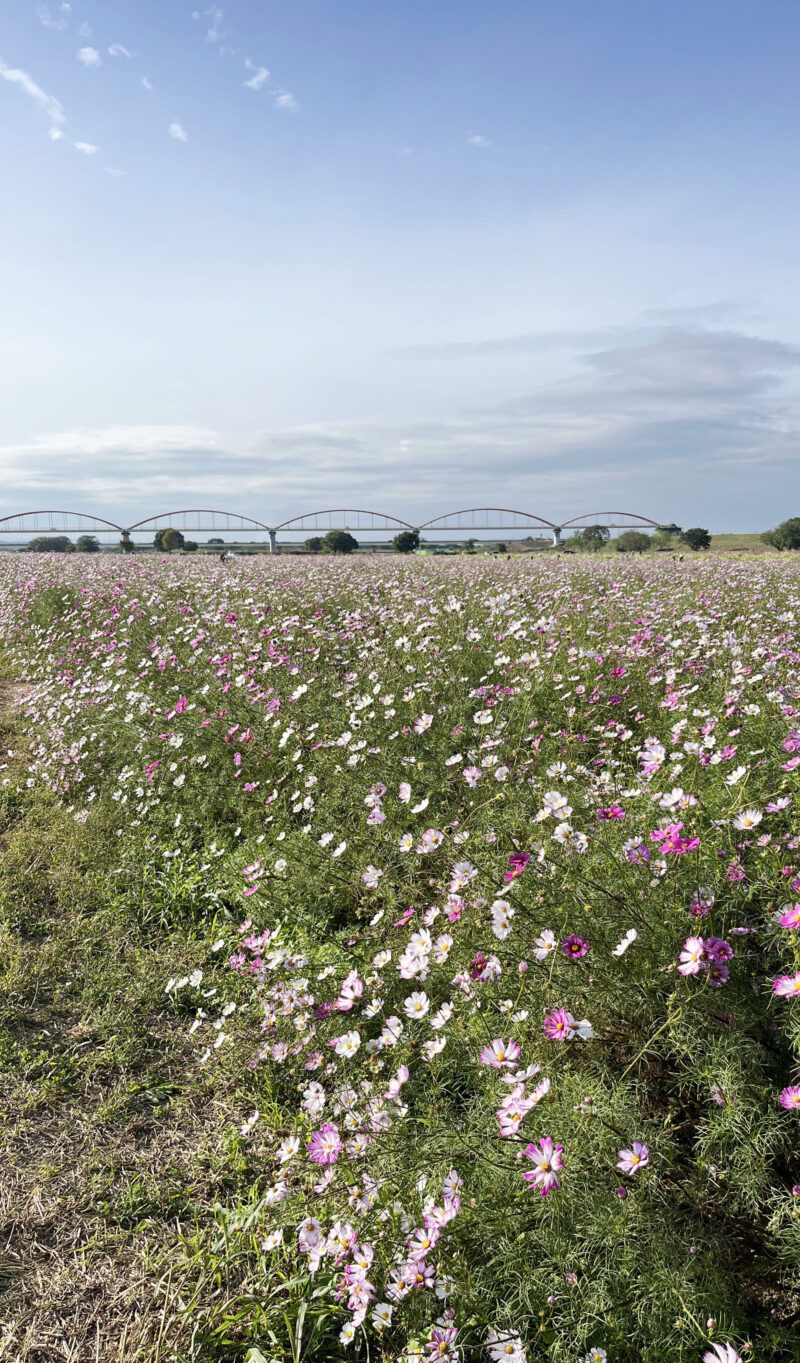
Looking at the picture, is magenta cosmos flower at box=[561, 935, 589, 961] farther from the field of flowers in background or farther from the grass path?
the grass path

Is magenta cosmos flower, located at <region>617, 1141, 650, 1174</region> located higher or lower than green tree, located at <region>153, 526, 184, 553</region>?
lower

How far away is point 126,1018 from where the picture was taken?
293cm

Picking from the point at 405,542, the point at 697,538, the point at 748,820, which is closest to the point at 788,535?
the point at 697,538

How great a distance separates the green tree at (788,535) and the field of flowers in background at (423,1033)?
28933 mm

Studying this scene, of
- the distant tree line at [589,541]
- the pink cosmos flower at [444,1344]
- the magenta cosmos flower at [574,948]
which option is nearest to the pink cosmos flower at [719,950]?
the magenta cosmos flower at [574,948]

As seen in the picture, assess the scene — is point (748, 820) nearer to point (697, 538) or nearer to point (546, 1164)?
point (546, 1164)

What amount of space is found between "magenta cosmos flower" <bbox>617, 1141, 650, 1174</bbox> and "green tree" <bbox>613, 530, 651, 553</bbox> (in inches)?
1261

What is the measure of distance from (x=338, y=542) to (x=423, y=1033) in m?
45.3

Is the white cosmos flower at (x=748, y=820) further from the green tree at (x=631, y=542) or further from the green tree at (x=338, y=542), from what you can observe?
the green tree at (x=338, y=542)

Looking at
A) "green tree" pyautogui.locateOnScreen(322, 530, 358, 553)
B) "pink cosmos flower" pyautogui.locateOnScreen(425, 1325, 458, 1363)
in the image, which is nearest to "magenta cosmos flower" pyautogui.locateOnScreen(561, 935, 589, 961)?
"pink cosmos flower" pyautogui.locateOnScreen(425, 1325, 458, 1363)

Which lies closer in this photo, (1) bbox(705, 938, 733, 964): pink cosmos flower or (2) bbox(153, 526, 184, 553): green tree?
(1) bbox(705, 938, 733, 964): pink cosmos flower

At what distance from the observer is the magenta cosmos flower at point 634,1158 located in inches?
55.7

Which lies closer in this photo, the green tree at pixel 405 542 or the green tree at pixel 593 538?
the green tree at pixel 593 538

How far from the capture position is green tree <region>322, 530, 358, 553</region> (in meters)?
46.3
